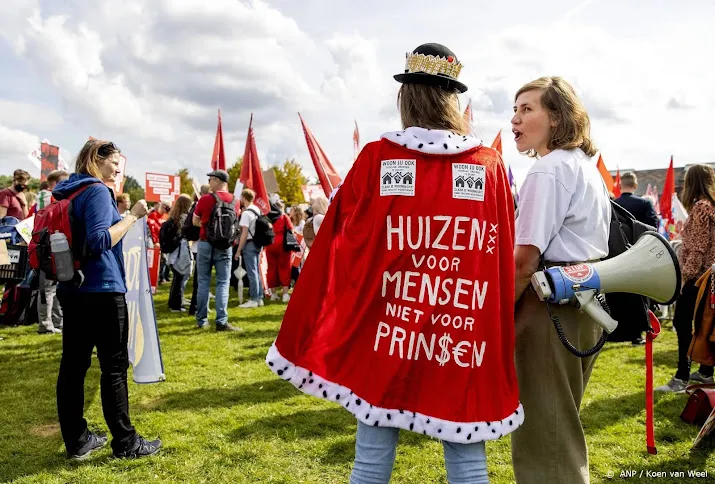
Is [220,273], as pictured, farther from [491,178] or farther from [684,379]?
[491,178]

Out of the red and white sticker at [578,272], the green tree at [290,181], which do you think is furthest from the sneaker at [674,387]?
the green tree at [290,181]

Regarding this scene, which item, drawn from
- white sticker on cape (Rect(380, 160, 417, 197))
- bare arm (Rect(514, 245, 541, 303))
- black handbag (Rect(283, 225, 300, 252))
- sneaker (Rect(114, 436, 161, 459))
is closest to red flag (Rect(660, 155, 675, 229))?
black handbag (Rect(283, 225, 300, 252))

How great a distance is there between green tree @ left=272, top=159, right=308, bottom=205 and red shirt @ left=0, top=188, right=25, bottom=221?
39.6m

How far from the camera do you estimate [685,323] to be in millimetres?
5484

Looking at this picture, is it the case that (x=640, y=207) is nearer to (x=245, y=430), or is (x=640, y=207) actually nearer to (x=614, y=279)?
(x=614, y=279)

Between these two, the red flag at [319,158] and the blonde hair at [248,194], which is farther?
the blonde hair at [248,194]

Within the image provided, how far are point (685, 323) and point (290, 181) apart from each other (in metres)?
46.0

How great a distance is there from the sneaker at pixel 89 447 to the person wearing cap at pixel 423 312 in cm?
239

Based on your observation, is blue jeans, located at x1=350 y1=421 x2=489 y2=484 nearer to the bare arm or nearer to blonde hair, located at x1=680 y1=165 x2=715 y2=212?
the bare arm

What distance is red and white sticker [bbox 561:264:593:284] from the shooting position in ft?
6.97

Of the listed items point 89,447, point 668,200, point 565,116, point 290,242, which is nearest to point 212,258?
point 290,242

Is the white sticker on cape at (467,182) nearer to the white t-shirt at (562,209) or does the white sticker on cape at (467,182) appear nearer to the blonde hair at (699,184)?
the white t-shirt at (562,209)

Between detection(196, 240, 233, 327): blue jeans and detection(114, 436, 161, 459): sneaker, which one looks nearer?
detection(114, 436, 161, 459): sneaker

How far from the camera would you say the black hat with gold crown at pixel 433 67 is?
2064 mm
